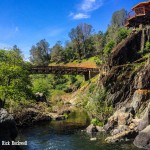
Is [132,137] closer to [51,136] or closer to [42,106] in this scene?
[51,136]

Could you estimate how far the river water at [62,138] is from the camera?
3606 cm

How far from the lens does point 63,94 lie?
11025 cm

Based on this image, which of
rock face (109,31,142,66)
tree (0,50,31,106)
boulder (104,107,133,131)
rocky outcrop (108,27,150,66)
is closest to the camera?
boulder (104,107,133,131)

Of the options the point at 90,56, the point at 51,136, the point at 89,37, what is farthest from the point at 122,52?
the point at 89,37

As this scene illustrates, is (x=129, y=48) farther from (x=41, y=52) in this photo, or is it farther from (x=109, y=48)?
(x=41, y=52)

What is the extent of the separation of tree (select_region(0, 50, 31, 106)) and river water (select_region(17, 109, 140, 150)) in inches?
242

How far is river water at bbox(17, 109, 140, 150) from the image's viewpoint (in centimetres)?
3606

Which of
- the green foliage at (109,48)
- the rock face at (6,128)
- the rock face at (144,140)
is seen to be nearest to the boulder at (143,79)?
the rock face at (144,140)

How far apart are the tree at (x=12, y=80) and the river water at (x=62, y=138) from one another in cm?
613

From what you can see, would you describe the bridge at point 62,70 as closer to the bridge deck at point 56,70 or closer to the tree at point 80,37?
the bridge deck at point 56,70

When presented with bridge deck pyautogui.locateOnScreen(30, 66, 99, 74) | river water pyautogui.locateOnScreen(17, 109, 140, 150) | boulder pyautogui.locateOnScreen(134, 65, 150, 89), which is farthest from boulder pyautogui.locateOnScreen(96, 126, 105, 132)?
bridge deck pyautogui.locateOnScreen(30, 66, 99, 74)

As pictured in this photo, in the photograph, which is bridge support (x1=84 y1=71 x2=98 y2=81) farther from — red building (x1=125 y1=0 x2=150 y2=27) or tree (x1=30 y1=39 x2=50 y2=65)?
tree (x1=30 y1=39 x2=50 y2=65)

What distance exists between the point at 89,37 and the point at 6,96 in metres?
118

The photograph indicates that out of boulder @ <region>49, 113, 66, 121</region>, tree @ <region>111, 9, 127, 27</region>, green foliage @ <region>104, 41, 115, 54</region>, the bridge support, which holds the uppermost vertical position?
tree @ <region>111, 9, 127, 27</region>
